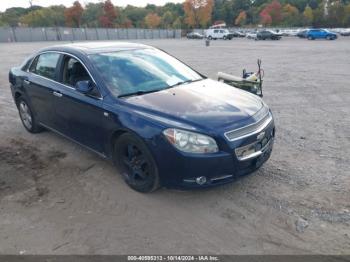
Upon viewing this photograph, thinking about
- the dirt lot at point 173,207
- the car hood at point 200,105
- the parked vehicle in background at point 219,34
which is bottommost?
the parked vehicle in background at point 219,34

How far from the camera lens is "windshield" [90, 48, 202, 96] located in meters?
4.13

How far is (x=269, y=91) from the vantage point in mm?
9516

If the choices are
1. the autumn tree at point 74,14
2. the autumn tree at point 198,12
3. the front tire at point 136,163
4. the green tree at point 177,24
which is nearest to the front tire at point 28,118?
the front tire at point 136,163

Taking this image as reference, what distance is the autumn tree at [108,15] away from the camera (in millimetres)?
95188

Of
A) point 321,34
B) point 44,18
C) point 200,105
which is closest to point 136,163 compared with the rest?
point 200,105

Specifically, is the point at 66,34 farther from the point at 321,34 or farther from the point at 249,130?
the point at 249,130

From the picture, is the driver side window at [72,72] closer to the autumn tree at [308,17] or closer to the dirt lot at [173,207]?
the dirt lot at [173,207]

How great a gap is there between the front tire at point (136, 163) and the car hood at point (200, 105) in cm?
40

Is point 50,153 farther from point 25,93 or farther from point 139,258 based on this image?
point 139,258

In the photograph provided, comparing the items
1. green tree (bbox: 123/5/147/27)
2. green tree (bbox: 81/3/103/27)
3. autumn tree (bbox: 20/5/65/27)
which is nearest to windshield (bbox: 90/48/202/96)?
autumn tree (bbox: 20/5/65/27)

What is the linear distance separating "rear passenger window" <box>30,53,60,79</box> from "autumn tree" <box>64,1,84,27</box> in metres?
97.6

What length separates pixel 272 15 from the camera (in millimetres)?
100688

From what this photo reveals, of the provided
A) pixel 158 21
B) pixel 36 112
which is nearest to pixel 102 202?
pixel 36 112

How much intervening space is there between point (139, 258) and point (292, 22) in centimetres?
10478
